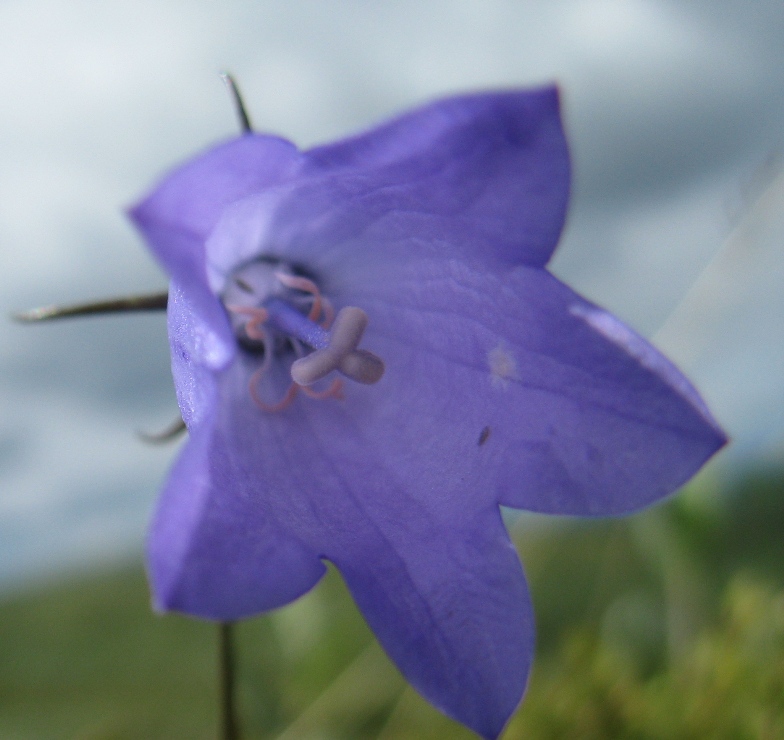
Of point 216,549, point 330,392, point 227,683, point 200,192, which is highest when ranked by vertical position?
point 200,192

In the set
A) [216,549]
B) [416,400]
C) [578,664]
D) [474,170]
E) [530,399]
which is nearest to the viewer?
[216,549]

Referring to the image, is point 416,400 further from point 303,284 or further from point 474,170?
point 474,170

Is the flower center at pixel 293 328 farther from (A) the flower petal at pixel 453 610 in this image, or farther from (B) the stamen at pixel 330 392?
(A) the flower petal at pixel 453 610

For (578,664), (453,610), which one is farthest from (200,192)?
(578,664)

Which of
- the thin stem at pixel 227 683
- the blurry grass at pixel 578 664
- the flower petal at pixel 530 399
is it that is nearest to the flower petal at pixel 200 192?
the flower petal at pixel 530 399

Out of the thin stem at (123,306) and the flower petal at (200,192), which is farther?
the thin stem at (123,306)

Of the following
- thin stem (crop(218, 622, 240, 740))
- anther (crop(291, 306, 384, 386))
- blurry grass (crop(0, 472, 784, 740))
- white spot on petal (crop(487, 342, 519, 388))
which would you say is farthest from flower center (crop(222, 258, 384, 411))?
blurry grass (crop(0, 472, 784, 740))

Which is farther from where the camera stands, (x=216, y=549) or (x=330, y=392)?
(x=330, y=392)
